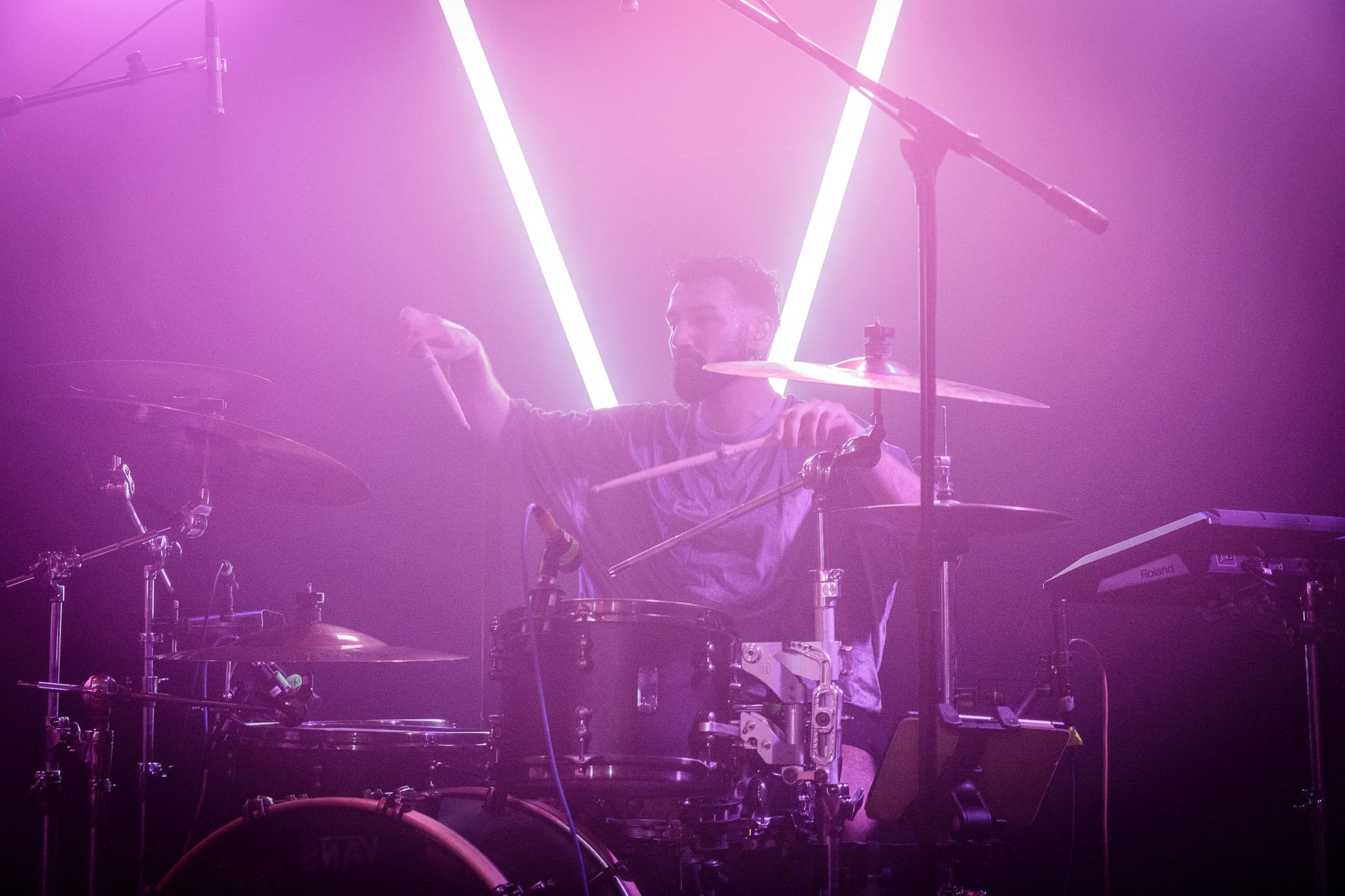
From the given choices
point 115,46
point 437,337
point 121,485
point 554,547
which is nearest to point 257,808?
point 554,547

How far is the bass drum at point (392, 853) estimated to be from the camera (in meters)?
2.18

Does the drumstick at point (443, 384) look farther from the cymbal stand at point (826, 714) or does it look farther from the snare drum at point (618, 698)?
the cymbal stand at point (826, 714)

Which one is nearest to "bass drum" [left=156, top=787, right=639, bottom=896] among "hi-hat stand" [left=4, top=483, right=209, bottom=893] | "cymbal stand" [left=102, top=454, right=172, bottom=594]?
"hi-hat stand" [left=4, top=483, right=209, bottom=893]

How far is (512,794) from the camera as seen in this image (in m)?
2.28

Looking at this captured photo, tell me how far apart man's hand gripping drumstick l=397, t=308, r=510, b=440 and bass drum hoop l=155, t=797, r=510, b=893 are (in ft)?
4.80

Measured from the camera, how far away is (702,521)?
11.3 feet

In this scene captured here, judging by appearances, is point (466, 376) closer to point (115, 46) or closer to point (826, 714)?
point (115, 46)

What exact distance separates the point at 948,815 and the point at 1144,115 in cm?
203

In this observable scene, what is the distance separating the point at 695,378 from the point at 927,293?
185cm

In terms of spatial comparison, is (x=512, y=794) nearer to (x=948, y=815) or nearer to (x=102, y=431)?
(x=948, y=815)

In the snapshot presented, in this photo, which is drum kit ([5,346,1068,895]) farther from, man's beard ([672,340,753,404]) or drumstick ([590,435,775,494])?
man's beard ([672,340,753,404])

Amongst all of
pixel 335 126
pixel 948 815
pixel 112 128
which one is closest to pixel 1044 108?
pixel 948 815

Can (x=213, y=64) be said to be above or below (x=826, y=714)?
above

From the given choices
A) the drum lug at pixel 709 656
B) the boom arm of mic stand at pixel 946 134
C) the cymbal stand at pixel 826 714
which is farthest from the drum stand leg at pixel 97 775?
the boom arm of mic stand at pixel 946 134
